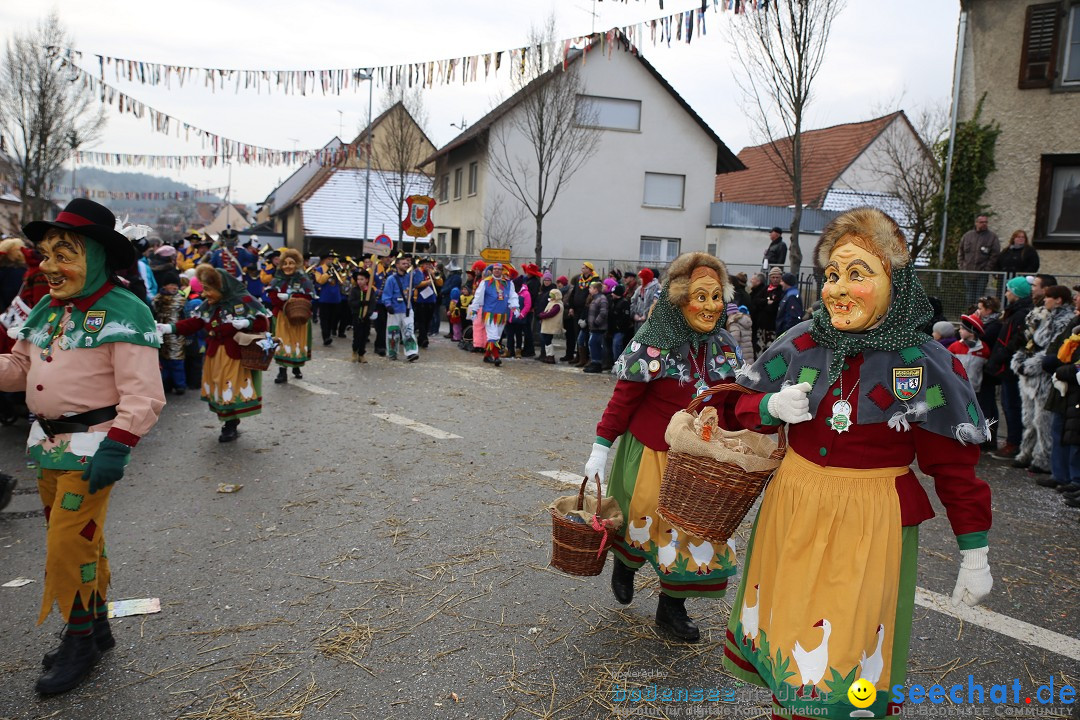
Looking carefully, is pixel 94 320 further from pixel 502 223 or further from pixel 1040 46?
pixel 502 223

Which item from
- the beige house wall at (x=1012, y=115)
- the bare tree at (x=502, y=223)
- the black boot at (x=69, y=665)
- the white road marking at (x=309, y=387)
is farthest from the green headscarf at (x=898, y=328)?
the bare tree at (x=502, y=223)

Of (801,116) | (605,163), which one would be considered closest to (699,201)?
(605,163)

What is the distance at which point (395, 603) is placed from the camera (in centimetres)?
445

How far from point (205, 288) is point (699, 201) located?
24802 millimetres

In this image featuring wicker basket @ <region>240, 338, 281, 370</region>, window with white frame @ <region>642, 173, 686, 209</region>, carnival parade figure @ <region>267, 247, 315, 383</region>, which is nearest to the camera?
wicker basket @ <region>240, 338, 281, 370</region>

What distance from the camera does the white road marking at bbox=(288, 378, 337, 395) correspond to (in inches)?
443

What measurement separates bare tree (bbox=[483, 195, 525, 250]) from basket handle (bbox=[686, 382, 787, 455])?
2619cm

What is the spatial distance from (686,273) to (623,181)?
26.4 m

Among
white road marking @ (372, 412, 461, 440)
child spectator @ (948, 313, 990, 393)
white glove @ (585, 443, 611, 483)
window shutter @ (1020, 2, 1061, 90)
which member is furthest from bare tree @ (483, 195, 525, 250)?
white glove @ (585, 443, 611, 483)

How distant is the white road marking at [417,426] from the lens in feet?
28.4

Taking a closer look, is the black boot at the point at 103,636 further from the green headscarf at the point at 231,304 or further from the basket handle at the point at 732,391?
the green headscarf at the point at 231,304

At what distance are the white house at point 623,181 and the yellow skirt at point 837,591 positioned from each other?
26.8 metres

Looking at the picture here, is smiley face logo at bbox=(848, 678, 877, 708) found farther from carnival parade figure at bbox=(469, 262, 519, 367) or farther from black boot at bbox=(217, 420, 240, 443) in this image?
carnival parade figure at bbox=(469, 262, 519, 367)

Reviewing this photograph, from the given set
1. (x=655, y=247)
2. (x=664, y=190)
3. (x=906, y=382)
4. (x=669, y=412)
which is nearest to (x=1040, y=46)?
(x=669, y=412)
